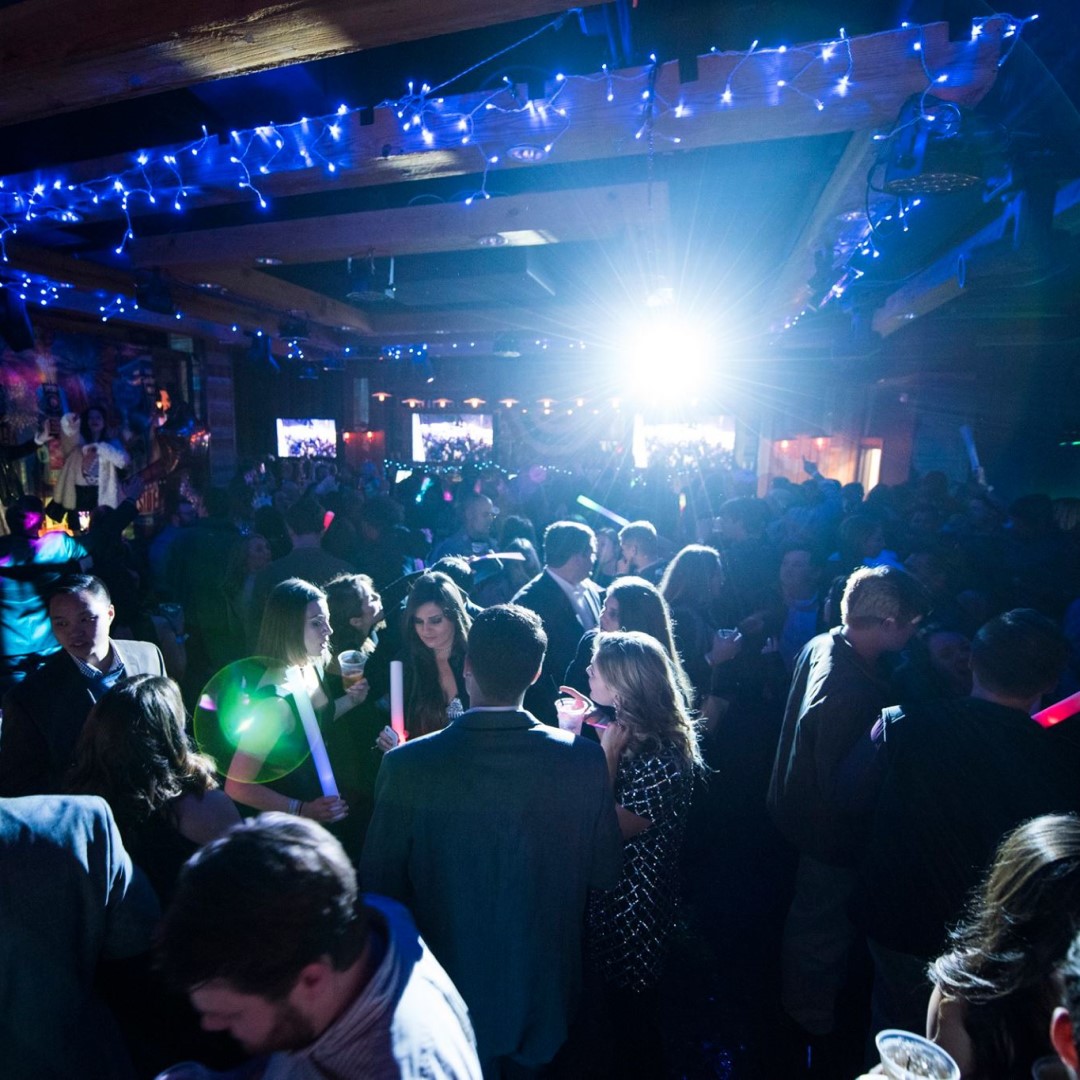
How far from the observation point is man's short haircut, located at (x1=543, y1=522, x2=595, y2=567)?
3439 millimetres

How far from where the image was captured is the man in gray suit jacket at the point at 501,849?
1.60m

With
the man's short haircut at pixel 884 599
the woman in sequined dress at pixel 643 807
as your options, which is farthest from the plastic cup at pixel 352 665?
the man's short haircut at pixel 884 599

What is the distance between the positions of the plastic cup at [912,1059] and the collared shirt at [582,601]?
2477mm

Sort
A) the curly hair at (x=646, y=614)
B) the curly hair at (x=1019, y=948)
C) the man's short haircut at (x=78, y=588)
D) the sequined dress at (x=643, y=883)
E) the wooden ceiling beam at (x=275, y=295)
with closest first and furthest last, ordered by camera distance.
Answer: the curly hair at (x=1019, y=948)
the sequined dress at (x=643, y=883)
the man's short haircut at (x=78, y=588)
the curly hair at (x=646, y=614)
the wooden ceiling beam at (x=275, y=295)

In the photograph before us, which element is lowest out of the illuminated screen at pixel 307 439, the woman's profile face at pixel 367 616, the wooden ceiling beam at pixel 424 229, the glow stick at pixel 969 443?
the woman's profile face at pixel 367 616

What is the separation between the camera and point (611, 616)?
2.95 meters

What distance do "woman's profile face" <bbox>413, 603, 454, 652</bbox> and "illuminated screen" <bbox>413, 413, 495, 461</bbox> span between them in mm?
11589

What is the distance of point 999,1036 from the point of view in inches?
43.1

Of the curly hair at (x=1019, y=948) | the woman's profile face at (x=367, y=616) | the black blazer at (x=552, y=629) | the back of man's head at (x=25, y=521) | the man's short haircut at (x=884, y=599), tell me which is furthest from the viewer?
the back of man's head at (x=25, y=521)

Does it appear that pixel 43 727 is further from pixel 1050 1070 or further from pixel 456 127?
pixel 456 127

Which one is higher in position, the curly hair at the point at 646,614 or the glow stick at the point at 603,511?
the glow stick at the point at 603,511

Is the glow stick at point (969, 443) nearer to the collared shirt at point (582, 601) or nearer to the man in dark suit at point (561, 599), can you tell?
the collared shirt at point (582, 601)

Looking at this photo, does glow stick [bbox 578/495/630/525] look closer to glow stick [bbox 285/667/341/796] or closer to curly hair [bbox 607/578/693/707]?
curly hair [bbox 607/578/693/707]

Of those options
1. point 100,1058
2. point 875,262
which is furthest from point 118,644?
point 875,262
